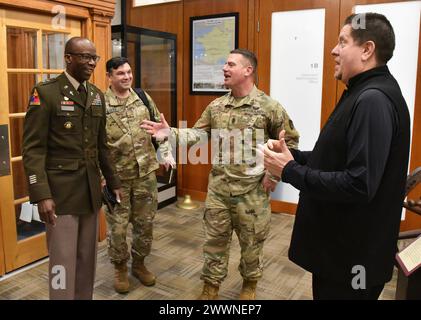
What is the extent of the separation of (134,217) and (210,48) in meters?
2.41

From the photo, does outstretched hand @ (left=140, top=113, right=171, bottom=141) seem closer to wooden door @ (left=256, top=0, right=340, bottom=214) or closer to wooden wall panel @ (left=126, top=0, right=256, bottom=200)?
wooden door @ (left=256, top=0, right=340, bottom=214)

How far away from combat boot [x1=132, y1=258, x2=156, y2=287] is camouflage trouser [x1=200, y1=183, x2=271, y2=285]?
1.47 ft

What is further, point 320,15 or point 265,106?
point 320,15

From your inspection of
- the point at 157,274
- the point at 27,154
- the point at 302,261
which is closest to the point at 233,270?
the point at 157,274

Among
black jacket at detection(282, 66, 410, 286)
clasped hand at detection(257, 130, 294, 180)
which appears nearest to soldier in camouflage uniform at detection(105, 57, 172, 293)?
clasped hand at detection(257, 130, 294, 180)

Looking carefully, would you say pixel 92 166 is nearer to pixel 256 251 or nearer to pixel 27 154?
pixel 27 154

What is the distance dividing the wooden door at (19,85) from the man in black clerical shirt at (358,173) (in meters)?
2.04

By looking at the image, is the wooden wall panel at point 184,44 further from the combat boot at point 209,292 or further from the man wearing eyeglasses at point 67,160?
the man wearing eyeglasses at point 67,160

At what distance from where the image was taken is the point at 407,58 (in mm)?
3447

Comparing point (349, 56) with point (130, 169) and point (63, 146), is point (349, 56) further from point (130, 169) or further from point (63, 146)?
point (130, 169)

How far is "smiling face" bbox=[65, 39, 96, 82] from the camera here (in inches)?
72.3

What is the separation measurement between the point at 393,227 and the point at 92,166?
1.39 meters

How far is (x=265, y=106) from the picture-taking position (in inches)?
92.7

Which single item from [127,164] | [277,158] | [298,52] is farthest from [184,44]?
[277,158]
